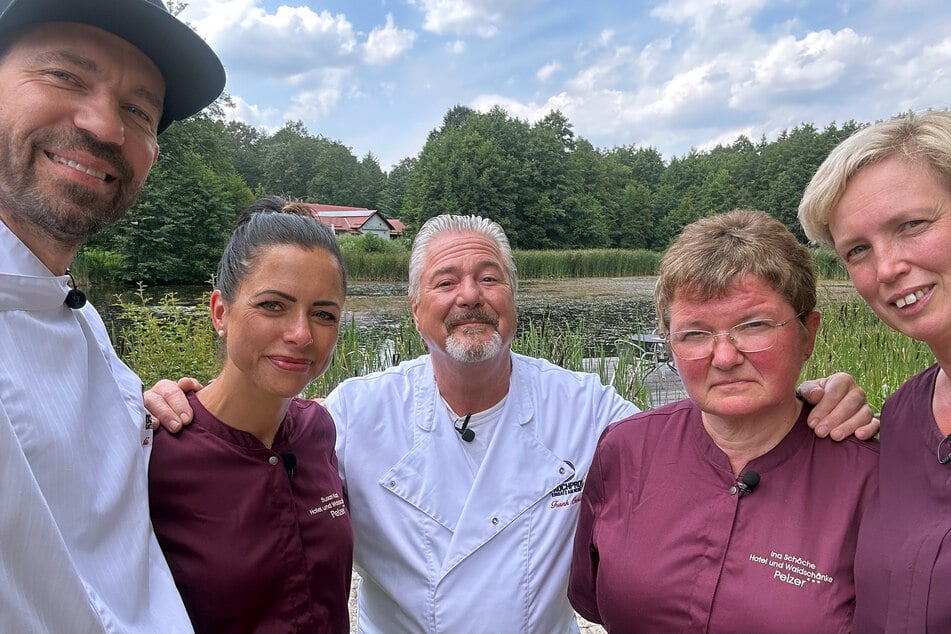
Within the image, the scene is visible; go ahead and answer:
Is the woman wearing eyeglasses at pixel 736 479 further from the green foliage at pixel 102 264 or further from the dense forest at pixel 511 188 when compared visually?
the green foliage at pixel 102 264

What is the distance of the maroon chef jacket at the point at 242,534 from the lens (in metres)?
1.74

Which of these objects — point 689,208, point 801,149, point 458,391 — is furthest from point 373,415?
point 689,208

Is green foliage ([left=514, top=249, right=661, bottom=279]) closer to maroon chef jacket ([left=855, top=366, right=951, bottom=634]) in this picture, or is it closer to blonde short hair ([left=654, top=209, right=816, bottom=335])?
blonde short hair ([left=654, top=209, right=816, bottom=335])

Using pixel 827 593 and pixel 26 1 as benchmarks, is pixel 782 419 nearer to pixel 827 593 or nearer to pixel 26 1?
pixel 827 593

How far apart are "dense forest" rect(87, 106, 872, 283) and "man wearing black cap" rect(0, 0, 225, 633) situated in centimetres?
1835

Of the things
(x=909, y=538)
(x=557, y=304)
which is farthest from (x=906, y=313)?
(x=557, y=304)

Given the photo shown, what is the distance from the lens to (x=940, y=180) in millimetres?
1529

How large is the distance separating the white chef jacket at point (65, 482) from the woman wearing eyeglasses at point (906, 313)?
1.72 meters

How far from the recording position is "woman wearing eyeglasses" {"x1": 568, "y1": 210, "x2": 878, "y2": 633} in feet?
5.35

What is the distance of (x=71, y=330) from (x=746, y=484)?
73.2 inches

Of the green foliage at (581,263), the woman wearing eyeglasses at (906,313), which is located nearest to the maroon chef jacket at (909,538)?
the woman wearing eyeglasses at (906,313)

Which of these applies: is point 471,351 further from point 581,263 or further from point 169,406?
point 581,263

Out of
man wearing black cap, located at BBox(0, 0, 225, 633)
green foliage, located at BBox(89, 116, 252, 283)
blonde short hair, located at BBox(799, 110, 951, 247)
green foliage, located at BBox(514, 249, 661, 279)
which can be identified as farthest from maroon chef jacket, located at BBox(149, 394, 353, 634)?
green foliage, located at BBox(89, 116, 252, 283)

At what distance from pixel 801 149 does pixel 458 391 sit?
6020 centimetres
